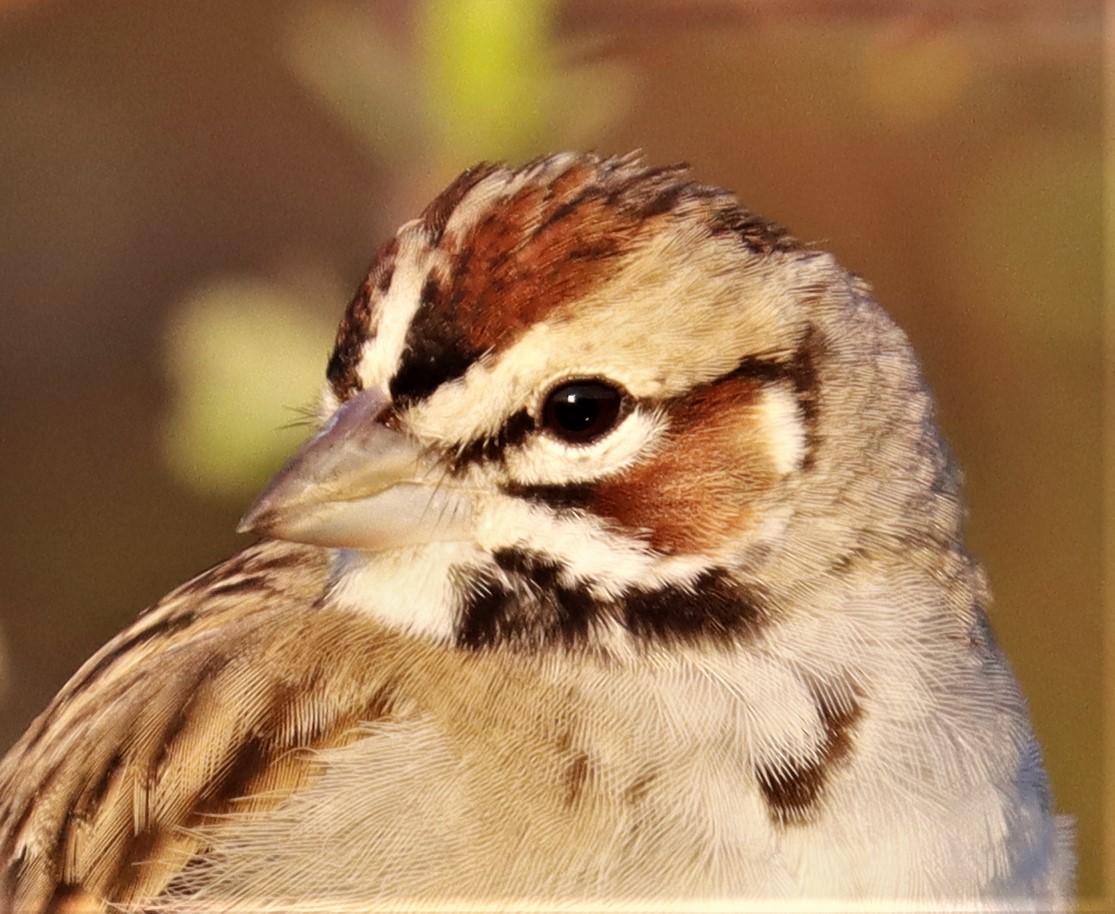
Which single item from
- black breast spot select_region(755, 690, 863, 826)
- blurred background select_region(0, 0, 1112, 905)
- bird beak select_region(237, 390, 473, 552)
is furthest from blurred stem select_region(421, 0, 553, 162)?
black breast spot select_region(755, 690, 863, 826)

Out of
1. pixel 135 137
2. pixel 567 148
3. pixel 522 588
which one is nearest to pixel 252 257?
pixel 135 137

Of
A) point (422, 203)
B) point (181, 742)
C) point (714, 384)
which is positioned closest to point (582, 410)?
point (714, 384)

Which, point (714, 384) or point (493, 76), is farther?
point (493, 76)

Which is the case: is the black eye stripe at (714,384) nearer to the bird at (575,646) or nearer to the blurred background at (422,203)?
the bird at (575,646)

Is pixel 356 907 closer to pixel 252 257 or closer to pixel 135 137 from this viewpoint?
pixel 252 257

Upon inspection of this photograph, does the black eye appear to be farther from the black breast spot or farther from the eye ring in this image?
the black breast spot

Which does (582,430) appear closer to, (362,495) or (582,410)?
(582,410)

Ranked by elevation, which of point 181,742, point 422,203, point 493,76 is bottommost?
point 181,742
